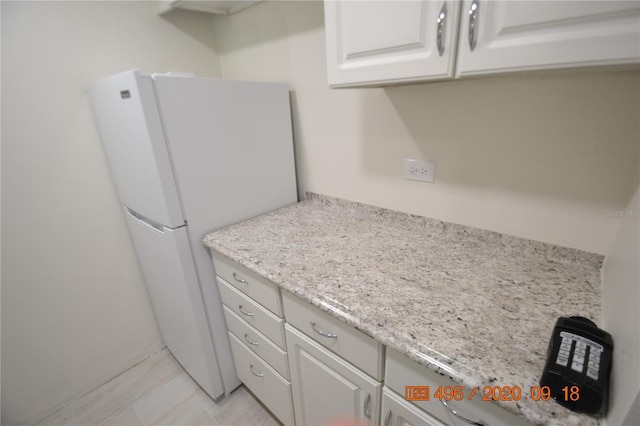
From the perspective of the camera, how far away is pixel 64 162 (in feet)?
4.29

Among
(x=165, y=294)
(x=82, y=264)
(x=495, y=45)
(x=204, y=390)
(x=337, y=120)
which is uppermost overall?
(x=495, y=45)

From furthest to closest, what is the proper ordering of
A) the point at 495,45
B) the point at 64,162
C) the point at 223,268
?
the point at 64,162, the point at 223,268, the point at 495,45

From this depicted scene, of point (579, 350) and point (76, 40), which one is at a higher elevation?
point (76, 40)

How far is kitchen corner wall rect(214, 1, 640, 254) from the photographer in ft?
2.64

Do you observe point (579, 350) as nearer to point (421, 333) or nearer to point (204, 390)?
point (421, 333)

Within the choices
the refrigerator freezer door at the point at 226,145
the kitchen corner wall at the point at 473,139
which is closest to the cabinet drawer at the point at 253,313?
the refrigerator freezer door at the point at 226,145

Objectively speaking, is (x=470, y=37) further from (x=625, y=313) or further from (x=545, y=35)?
(x=625, y=313)

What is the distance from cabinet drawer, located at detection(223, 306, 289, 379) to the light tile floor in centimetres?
44

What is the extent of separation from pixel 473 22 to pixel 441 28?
0.07 meters

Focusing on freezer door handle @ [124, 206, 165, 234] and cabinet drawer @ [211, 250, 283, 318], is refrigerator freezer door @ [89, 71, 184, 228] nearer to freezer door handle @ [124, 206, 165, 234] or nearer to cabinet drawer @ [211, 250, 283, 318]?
Result: freezer door handle @ [124, 206, 165, 234]

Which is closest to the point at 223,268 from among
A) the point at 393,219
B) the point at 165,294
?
the point at 165,294

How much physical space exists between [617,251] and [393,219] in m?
0.72

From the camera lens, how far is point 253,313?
114cm

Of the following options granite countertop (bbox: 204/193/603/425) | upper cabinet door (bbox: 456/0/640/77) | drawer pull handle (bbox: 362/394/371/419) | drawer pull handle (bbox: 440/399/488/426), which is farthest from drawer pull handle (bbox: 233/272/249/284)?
upper cabinet door (bbox: 456/0/640/77)
